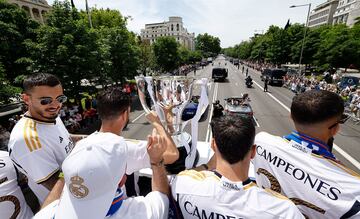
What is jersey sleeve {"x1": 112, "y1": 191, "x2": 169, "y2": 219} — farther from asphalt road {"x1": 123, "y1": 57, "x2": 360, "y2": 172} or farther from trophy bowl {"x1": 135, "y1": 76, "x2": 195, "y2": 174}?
asphalt road {"x1": 123, "y1": 57, "x2": 360, "y2": 172}

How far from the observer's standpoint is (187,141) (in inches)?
100

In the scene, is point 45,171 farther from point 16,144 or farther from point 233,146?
point 233,146

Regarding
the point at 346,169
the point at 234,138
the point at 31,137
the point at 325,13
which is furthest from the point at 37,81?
the point at 325,13

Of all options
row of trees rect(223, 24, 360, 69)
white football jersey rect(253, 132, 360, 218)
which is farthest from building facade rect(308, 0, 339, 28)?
white football jersey rect(253, 132, 360, 218)

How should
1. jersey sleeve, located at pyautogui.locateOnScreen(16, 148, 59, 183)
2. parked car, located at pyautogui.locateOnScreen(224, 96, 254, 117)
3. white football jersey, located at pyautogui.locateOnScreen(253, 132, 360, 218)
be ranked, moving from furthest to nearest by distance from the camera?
parked car, located at pyautogui.locateOnScreen(224, 96, 254, 117) < jersey sleeve, located at pyautogui.locateOnScreen(16, 148, 59, 183) < white football jersey, located at pyautogui.locateOnScreen(253, 132, 360, 218)

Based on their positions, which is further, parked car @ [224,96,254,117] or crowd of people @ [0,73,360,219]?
parked car @ [224,96,254,117]

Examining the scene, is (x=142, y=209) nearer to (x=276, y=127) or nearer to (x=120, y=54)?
(x=276, y=127)

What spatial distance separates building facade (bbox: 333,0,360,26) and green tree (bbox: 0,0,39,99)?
252ft

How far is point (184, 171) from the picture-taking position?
159 centimetres

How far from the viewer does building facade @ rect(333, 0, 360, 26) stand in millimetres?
63047

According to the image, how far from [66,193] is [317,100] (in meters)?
2.00

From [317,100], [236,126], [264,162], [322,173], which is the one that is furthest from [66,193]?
[317,100]

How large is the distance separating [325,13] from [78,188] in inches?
4837

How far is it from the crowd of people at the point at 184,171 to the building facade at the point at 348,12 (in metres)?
78.2
